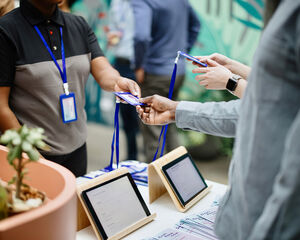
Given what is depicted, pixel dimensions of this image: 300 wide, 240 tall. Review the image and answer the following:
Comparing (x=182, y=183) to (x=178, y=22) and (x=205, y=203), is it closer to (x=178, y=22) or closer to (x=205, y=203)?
(x=205, y=203)

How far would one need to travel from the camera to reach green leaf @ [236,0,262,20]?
356 cm

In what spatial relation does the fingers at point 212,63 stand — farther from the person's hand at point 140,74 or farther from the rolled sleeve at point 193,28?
the rolled sleeve at point 193,28

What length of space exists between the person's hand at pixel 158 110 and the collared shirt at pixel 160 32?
1.73 metres

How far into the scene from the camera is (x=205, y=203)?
1.62 meters

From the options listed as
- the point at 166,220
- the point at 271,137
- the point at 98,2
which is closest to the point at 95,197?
the point at 166,220

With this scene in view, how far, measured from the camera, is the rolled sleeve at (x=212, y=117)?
3.92ft

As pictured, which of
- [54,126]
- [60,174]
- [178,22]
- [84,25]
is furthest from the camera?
[178,22]

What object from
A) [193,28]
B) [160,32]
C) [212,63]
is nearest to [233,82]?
[212,63]

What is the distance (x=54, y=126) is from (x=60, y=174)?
826 millimetres

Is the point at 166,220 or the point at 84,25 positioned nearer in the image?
the point at 166,220

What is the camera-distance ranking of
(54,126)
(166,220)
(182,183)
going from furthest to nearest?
(54,126) < (182,183) < (166,220)

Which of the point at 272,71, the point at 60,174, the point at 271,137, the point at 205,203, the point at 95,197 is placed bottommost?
the point at 205,203

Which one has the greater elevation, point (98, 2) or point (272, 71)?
point (272, 71)

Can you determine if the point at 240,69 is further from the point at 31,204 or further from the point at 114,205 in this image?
the point at 31,204
